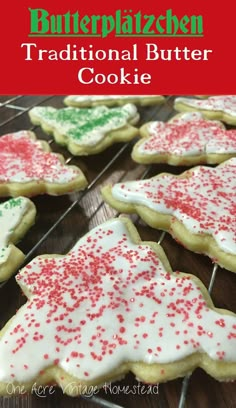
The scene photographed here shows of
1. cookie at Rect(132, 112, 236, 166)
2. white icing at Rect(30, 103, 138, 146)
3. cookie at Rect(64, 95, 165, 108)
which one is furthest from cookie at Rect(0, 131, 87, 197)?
cookie at Rect(64, 95, 165, 108)

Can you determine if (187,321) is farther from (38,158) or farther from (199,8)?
(199,8)

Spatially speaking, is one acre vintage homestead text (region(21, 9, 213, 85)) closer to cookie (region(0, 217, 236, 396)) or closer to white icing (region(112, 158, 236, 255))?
white icing (region(112, 158, 236, 255))

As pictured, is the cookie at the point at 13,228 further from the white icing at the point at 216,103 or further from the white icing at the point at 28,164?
the white icing at the point at 216,103

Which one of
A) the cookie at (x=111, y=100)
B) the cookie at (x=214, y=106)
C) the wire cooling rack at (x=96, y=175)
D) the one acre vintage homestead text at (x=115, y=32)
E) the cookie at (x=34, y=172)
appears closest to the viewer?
the wire cooling rack at (x=96, y=175)

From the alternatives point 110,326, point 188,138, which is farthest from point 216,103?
point 110,326

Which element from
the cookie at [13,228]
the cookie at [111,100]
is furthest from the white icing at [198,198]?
the cookie at [111,100]

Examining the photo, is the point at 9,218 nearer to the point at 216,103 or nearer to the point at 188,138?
the point at 188,138
